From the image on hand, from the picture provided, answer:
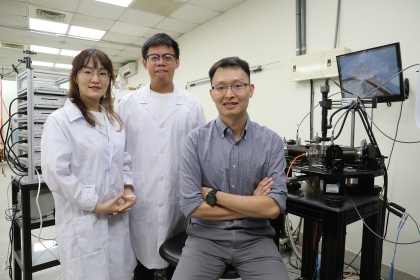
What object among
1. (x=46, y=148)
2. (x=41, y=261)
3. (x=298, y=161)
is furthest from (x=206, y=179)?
(x=41, y=261)

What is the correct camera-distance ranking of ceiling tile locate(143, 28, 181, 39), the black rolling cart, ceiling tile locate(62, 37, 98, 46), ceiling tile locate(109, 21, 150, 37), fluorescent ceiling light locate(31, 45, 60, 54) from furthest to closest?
fluorescent ceiling light locate(31, 45, 60, 54) < ceiling tile locate(62, 37, 98, 46) < ceiling tile locate(143, 28, 181, 39) < ceiling tile locate(109, 21, 150, 37) < the black rolling cart

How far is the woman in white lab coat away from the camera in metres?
1.17

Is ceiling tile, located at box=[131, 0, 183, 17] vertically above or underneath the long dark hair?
above

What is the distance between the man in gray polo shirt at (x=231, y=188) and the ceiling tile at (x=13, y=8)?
377 centimetres

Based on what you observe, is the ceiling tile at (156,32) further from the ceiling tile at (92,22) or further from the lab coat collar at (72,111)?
the lab coat collar at (72,111)

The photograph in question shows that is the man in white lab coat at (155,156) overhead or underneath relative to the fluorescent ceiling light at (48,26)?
underneath

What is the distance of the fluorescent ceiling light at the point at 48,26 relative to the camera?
432 cm

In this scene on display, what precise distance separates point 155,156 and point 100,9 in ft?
10.8

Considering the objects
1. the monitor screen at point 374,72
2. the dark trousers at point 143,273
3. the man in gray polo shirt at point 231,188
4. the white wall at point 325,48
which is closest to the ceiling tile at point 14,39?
the white wall at point 325,48

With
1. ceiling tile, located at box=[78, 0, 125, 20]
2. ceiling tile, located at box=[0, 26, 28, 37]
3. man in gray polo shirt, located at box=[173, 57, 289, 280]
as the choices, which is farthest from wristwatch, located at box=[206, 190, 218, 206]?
ceiling tile, located at box=[0, 26, 28, 37]

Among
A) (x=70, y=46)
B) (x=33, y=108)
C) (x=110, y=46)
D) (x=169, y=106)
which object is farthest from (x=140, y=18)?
(x=169, y=106)

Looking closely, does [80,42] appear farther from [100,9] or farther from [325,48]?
[325,48]

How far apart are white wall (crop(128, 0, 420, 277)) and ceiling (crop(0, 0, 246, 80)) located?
0.36 meters

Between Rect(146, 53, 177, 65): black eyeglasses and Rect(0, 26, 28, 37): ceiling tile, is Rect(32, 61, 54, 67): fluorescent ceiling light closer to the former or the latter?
Rect(0, 26, 28, 37): ceiling tile
